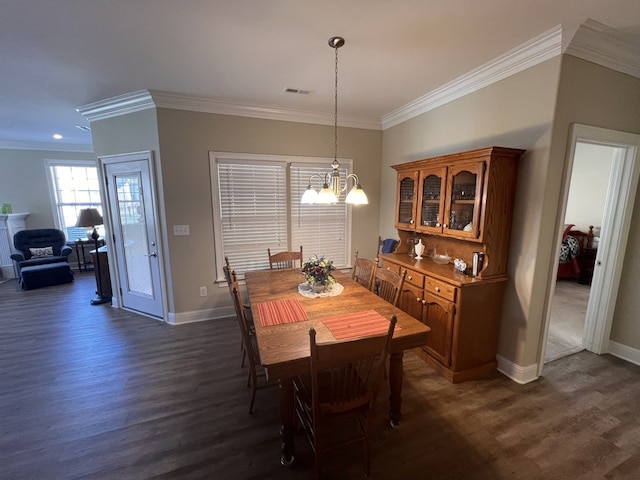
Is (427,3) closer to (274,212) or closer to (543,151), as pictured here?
(543,151)

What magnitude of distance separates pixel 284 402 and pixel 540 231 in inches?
90.9

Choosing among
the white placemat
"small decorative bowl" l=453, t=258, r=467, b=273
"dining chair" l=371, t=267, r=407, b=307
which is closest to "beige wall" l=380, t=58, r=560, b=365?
"small decorative bowl" l=453, t=258, r=467, b=273

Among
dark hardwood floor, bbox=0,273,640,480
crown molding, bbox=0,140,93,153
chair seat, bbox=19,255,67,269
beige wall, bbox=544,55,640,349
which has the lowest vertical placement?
dark hardwood floor, bbox=0,273,640,480

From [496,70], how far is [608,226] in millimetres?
1860

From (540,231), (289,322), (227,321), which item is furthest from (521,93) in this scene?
(227,321)

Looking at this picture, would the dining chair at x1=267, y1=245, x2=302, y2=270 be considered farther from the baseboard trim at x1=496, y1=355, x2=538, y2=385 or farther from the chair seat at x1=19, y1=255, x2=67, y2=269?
the chair seat at x1=19, y1=255, x2=67, y2=269

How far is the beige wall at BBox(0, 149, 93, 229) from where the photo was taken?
18.2 feet

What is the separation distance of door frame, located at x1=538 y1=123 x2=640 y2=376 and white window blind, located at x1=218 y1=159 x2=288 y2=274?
9.84 ft

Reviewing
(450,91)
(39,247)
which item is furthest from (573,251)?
(39,247)

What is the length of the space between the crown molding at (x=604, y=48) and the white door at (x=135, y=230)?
413 cm

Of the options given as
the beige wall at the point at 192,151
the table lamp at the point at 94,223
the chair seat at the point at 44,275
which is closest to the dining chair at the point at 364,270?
the beige wall at the point at 192,151

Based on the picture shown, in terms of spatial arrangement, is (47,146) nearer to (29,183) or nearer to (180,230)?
(29,183)

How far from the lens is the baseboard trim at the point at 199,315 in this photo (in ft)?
11.6

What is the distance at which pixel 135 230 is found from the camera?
3633 mm
